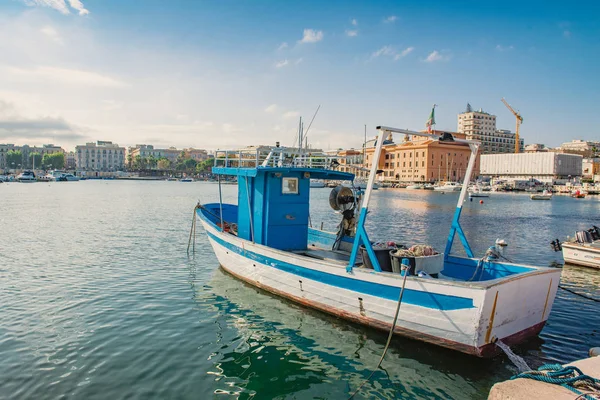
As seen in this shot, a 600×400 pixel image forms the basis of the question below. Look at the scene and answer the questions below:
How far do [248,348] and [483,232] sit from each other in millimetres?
27777

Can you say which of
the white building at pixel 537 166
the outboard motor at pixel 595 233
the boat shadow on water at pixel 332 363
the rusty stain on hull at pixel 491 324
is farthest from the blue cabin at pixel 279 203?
the white building at pixel 537 166

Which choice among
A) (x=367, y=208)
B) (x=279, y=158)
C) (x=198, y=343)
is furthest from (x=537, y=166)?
(x=198, y=343)

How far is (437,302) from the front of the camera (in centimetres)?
807

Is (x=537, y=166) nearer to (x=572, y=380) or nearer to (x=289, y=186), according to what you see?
(x=289, y=186)

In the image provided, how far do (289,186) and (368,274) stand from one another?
4.47 m

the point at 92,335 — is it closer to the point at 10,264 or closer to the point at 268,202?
the point at 268,202

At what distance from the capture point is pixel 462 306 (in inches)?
304

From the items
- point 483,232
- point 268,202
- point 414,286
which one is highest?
point 268,202

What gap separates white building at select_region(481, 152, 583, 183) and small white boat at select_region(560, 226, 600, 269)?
5247 inches

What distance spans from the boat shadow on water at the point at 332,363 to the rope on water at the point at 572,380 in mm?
2123

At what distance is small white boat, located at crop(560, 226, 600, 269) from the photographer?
58.0 ft

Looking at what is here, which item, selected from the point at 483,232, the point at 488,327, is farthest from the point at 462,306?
the point at 483,232

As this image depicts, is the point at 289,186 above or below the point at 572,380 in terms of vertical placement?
above

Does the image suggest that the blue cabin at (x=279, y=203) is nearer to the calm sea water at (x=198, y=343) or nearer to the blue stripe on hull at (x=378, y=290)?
the blue stripe on hull at (x=378, y=290)
